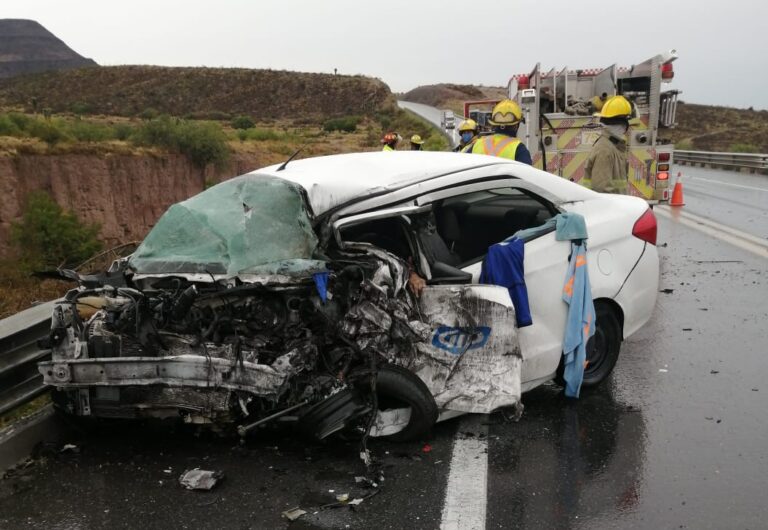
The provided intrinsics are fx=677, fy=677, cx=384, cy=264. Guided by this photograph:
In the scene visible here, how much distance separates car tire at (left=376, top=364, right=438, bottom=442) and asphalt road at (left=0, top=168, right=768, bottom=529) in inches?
4.8

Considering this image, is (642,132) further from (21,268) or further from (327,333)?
(21,268)

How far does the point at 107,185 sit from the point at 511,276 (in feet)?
57.1

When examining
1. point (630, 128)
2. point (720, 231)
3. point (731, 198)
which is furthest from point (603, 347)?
point (731, 198)

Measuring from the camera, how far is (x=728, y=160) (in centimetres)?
2914

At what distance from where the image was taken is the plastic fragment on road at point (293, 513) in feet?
10.9

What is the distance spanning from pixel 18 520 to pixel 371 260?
226cm

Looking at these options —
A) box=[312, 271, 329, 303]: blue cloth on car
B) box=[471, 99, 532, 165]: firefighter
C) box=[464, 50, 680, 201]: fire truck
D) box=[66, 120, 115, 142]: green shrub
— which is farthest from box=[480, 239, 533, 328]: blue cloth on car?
box=[66, 120, 115, 142]: green shrub

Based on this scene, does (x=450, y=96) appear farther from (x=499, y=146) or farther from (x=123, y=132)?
(x=499, y=146)

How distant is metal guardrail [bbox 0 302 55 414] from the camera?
166 inches

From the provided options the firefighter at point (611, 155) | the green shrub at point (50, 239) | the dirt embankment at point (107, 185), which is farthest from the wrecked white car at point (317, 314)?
the dirt embankment at point (107, 185)

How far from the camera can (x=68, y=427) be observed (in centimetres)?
438

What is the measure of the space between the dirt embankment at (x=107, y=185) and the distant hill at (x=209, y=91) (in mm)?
39936

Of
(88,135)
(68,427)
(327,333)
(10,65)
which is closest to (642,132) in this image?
(327,333)

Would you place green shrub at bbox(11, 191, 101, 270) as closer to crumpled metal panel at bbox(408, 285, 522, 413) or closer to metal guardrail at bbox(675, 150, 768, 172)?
crumpled metal panel at bbox(408, 285, 522, 413)
